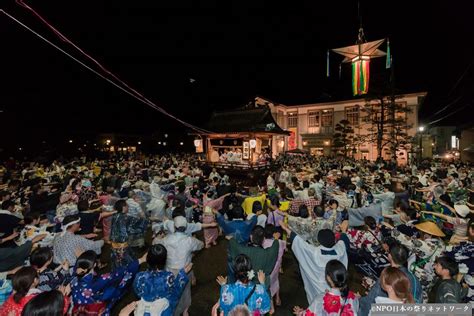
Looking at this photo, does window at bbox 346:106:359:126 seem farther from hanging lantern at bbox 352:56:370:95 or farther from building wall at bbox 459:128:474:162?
hanging lantern at bbox 352:56:370:95

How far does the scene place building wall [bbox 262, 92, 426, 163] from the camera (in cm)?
3012

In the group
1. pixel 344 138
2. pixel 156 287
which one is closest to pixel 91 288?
pixel 156 287

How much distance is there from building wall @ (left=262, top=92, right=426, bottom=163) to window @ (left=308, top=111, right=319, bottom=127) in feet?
0.99

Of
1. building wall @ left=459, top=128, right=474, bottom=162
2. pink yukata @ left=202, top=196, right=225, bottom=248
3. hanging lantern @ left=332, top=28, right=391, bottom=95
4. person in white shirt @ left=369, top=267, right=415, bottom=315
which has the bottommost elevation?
pink yukata @ left=202, top=196, right=225, bottom=248

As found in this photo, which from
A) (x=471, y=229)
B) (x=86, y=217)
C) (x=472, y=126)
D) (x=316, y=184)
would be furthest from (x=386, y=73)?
(x=86, y=217)

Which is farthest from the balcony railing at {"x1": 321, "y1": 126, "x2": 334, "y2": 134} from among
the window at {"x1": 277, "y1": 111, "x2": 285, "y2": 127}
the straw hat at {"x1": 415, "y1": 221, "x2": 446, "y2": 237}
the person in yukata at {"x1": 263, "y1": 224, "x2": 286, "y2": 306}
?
the person in yukata at {"x1": 263, "y1": 224, "x2": 286, "y2": 306}

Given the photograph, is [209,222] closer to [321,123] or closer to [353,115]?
[353,115]

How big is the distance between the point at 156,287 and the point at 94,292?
0.65 m

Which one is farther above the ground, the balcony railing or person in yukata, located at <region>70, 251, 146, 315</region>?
the balcony railing

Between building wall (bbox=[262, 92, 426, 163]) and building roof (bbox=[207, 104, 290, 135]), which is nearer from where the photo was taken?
building roof (bbox=[207, 104, 290, 135])

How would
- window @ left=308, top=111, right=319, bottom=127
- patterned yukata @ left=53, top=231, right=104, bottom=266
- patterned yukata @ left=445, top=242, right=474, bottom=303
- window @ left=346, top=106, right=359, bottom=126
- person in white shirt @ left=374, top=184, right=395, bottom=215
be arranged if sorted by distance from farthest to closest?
window @ left=308, top=111, right=319, bottom=127, window @ left=346, top=106, right=359, bottom=126, person in white shirt @ left=374, top=184, right=395, bottom=215, patterned yukata @ left=53, top=231, right=104, bottom=266, patterned yukata @ left=445, top=242, right=474, bottom=303

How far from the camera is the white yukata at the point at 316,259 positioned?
3084mm

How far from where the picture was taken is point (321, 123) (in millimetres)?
34250

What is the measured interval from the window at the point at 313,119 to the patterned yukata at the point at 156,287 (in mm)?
35188
